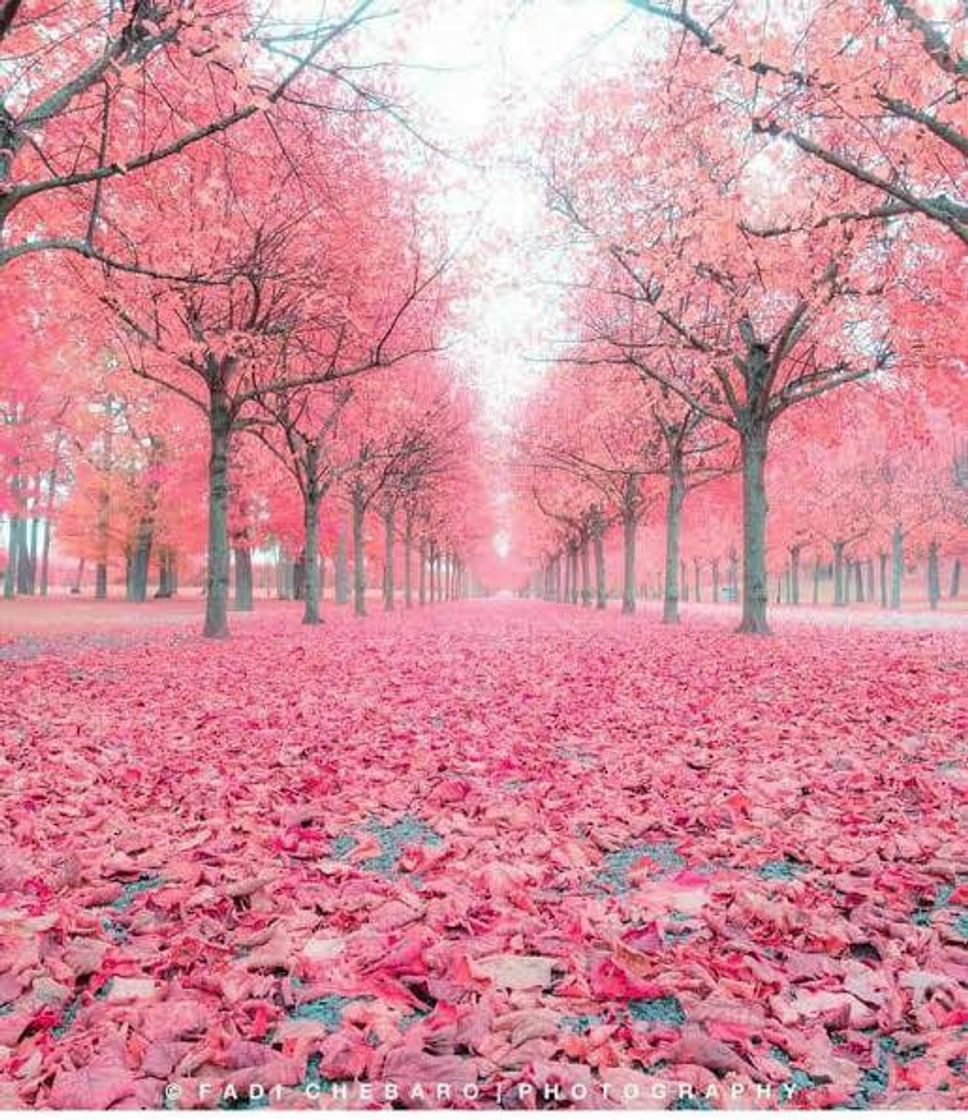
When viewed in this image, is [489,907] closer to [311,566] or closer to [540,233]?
[540,233]

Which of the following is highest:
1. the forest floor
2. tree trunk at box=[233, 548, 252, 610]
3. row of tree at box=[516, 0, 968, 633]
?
row of tree at box=[516, 0, 968, 633]

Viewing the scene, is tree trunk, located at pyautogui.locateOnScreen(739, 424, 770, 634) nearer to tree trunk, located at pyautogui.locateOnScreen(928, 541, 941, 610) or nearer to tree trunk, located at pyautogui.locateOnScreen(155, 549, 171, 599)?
tree trunk, located at pyautogui.locateOnScreen(928, 541, 941, 610)

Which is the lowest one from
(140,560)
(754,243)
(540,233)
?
(140,560)

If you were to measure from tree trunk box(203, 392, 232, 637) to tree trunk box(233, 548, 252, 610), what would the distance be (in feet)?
60.9

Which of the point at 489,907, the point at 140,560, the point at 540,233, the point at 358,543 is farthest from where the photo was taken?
the point at 140,560

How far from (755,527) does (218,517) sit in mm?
10789

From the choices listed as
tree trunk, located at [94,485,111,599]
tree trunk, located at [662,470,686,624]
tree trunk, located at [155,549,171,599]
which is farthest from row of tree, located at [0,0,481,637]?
tree trunk, located at [155,549,171,599]

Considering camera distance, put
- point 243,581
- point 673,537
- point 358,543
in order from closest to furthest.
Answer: point 673,537 < point 358,543 < point 243,581

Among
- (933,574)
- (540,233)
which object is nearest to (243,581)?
(540,233)

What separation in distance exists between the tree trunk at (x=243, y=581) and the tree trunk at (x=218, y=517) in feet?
60.9

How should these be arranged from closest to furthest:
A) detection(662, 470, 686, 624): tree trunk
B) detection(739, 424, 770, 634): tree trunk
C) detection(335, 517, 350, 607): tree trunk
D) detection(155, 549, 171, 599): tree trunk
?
detection(739, 424, 770, 634): tree trunk, detection(662, 470, 686, 624): tree trunk, detection(335, 517, 350, 607): tree trunk, detection(155, 549, 171, 599): tree trunk

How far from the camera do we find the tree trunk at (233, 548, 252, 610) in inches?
1334

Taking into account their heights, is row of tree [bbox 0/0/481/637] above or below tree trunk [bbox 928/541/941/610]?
above

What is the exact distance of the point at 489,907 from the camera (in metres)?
2.85
